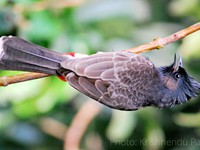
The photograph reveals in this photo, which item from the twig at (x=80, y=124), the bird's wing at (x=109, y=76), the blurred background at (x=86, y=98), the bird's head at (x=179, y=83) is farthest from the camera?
the twig at (x=80, y=124)

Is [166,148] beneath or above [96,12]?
beneath

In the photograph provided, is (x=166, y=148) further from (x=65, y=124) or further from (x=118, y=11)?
(x=118, y=11)

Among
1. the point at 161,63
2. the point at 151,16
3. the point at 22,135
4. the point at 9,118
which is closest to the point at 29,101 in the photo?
the point at 9,118

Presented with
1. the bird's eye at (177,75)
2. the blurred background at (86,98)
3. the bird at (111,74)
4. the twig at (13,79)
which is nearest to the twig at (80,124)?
the blurred background at (86,98)

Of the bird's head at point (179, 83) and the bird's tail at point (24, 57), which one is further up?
the bird's head at point (179, 83)

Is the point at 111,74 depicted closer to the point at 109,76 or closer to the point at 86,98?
the point at 109,76

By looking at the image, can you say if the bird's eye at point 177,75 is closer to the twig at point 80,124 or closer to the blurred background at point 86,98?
the blurred background at point 86,98

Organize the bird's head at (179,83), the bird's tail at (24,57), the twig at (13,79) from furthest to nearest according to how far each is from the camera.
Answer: the bird's head at (179,83) < the bird's tail at (24,57) < the twig at (13,79)
